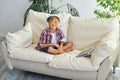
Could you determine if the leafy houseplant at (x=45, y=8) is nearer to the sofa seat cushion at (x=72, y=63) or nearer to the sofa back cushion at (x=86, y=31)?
the sofa back cushion at (x=86, y=31)

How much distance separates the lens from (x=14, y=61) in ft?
9.11

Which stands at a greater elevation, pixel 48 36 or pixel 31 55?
pixel 48 36

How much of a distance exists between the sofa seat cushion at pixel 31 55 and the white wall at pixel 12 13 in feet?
7.91

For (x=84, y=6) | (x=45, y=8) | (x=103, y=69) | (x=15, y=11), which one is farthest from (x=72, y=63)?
Answer: (x=15, y=11)

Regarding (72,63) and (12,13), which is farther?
(12,13)

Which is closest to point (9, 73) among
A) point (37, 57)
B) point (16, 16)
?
point (37, 57)

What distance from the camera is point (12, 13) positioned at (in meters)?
5.02

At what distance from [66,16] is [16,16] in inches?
93.6

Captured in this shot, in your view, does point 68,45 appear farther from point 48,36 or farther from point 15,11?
point 15,11

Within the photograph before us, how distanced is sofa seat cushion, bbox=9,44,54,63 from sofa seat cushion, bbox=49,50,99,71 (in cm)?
10

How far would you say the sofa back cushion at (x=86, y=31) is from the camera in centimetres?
273

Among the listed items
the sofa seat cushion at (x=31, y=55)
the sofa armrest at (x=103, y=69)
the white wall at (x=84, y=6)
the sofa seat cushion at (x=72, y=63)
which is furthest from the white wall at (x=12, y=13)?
the sofa armrest at (x=103, y=69)

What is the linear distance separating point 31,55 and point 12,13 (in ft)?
8.88

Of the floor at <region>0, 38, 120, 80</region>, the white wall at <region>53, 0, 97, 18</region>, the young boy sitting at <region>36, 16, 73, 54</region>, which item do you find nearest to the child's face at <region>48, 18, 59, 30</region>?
the young boy sitting at <region>36, 16, 73, 54</region>
